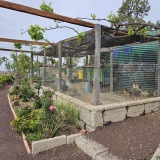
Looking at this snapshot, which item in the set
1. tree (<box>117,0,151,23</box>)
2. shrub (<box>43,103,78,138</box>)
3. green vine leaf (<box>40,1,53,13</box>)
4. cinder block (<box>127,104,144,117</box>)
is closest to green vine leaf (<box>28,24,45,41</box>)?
green vine leaf (<box>40,1,53,13</box>)

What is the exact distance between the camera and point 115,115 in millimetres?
4324

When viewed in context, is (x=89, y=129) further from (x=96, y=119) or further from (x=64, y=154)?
(x=64, y=154)

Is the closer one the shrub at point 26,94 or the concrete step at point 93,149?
the concrete step at point 93,149

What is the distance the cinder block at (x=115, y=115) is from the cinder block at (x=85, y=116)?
0.38 meters

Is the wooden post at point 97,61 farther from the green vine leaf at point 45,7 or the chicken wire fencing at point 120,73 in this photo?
the chicken wire fencing at point 120,73

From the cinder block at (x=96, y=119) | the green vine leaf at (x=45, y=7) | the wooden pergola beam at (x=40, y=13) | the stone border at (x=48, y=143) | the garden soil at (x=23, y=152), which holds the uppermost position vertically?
the green vine leaf at (x=45, y=7)

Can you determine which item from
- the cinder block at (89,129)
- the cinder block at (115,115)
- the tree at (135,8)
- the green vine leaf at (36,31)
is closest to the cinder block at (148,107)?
the cinder block at (115,115)

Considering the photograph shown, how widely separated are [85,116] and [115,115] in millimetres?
745

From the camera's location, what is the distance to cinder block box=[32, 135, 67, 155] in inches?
139

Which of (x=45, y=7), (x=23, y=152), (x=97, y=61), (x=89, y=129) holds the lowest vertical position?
(x=23, y=152)

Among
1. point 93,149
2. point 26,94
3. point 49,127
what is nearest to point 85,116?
point 49,127

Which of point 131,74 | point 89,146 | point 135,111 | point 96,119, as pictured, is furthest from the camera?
point 131,74

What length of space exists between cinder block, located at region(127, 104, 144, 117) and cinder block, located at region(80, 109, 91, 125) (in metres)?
1.12

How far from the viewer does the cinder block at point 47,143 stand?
353 cm
